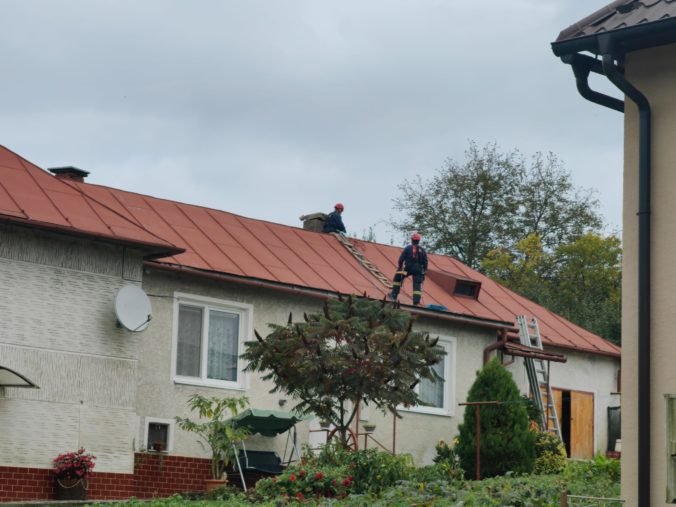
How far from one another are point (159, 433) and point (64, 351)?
3.03 meters

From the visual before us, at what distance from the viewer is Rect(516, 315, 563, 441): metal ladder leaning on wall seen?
26016mm

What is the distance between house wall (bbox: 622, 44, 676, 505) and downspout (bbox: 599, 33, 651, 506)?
0.19 feet

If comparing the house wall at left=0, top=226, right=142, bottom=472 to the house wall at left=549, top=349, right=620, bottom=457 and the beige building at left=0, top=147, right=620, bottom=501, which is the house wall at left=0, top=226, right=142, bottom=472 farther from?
the house wall at left=549, top=349, right=620, bottom=457

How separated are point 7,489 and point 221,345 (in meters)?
5.51

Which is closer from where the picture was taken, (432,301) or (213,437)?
(213,437)

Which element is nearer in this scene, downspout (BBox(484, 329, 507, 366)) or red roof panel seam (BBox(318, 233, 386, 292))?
downspout (BBox(484, 329, 507, 366))

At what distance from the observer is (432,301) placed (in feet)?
86.3

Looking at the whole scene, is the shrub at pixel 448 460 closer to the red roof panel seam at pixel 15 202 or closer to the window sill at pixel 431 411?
the window sill at pixel 431 411

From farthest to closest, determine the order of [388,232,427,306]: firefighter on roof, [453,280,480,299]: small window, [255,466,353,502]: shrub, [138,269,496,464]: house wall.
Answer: [453,280,480,299]: small window < [388,232,427,306]: firefighter on roof < [138,269,496,464]: house wall < [255,466,353,502]: shrub

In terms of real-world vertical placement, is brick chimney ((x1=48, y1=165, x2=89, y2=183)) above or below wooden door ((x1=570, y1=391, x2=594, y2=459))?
above

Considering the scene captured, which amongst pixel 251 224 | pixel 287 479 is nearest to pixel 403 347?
pixel 287 479

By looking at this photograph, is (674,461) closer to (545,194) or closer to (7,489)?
(7,489)

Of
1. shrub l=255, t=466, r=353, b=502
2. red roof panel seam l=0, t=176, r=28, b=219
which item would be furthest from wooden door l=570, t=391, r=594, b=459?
red roof panel seam l=0, t=176, r=28, b=219

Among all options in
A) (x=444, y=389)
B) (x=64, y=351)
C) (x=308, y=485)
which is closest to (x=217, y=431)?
(x=64, y=351)
